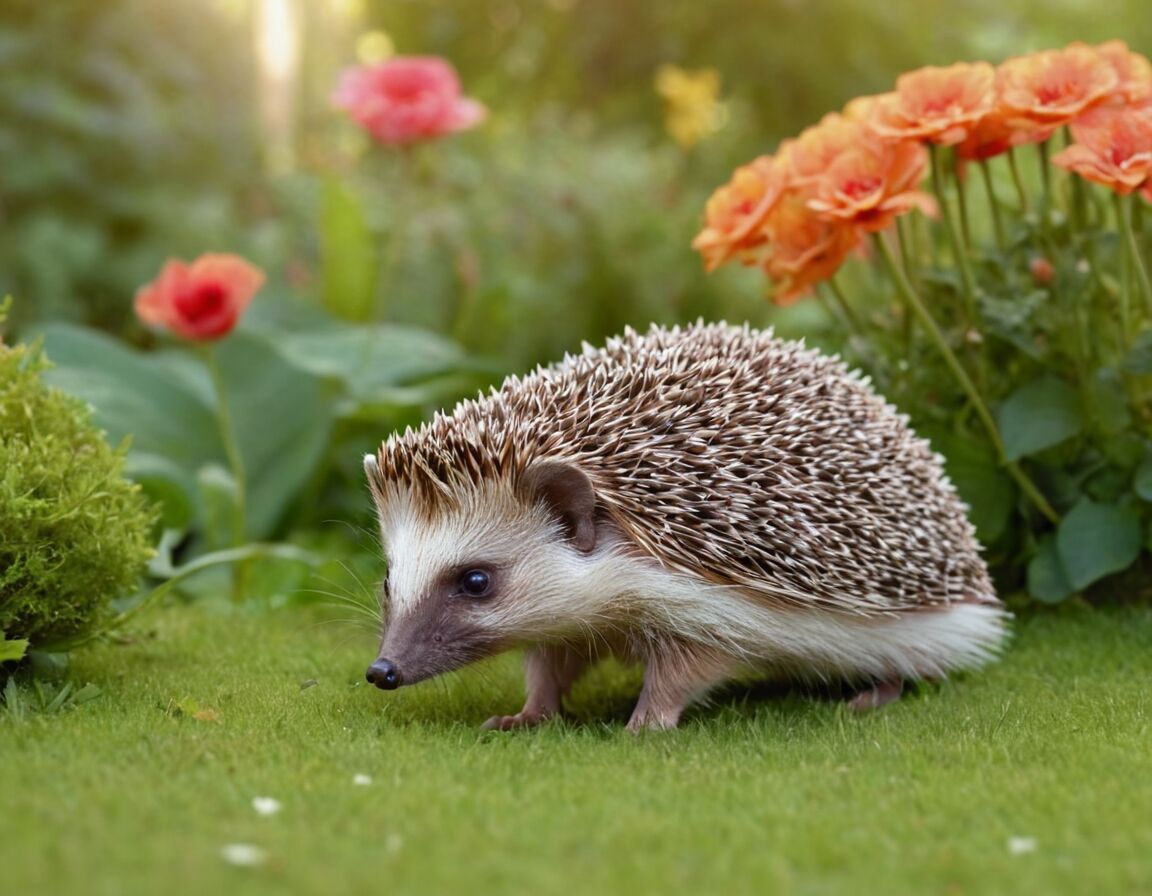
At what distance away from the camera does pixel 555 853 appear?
9.61 feet

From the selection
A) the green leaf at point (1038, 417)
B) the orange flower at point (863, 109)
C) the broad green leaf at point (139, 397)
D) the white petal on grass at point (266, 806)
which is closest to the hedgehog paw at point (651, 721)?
the white petal on grass at point (266, 806)

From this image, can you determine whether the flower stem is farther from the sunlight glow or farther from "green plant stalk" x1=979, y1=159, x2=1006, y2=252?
the sunlight glow

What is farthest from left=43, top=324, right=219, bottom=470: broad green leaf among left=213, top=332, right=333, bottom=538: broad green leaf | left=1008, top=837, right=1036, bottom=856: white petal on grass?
left=1008, top=837, right=1036, bottom=856: white petal on grass

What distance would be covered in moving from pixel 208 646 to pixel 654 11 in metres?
9.57

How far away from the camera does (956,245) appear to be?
217 inches

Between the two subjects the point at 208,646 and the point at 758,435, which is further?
the point at 208,646

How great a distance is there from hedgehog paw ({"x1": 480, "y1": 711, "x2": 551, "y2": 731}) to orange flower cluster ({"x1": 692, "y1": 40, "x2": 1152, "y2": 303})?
206cm

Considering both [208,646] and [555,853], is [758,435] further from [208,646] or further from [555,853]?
[208,646]

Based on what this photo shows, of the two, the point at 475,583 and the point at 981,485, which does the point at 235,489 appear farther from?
the point at 981,485

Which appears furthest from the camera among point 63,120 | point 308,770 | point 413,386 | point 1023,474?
point 63,120

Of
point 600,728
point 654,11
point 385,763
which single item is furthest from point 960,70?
point 654,11

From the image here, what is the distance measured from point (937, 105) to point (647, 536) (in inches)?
80.1

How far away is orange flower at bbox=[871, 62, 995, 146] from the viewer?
16.6 ft

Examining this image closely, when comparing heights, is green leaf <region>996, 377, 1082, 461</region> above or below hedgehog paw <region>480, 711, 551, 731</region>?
above
